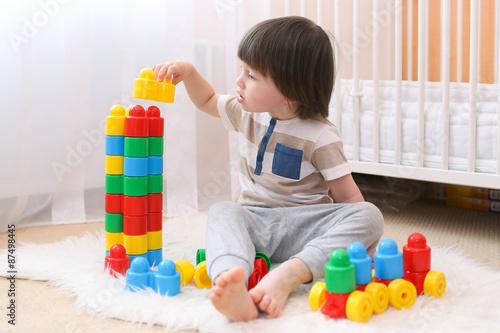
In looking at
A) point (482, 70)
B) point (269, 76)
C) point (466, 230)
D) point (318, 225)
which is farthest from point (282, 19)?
point (482, 70)

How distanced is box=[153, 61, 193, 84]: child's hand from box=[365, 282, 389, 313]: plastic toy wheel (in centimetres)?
53

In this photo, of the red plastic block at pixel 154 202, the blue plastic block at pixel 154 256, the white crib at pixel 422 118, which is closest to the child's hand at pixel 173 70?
the red plastic block at pixel 154 202

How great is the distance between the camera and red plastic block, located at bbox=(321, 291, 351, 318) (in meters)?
0.76

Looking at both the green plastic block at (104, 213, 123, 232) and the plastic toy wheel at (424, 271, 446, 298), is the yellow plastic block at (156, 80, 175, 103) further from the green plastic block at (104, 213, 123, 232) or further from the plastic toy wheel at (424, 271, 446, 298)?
the plastic toy wheel at (424, 271, 446, 298)

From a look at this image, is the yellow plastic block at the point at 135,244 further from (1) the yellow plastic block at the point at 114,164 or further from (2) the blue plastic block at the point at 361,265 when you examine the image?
(2) the blue plastic block at the point at 361,265

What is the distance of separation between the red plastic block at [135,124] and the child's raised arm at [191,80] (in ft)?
0.33

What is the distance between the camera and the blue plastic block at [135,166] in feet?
3.14

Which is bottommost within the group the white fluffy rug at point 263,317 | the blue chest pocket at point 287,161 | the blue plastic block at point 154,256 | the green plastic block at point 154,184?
the white fluffy rug at point 263,317

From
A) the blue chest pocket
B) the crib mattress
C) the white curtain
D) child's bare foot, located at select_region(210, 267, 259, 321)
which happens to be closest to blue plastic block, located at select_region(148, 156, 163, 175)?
the blue chest pocket

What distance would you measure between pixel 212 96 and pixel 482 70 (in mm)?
1283

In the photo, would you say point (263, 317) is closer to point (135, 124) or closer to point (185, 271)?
point (185, 271)

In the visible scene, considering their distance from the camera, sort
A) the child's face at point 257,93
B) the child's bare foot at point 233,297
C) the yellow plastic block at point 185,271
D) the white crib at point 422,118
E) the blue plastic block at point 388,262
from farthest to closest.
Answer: the white crib at point 422,118 < the child's face at point 257,93 < the yellow plastic block at point 185,271 < the blue plastic block at point 388,262 < the child's bare foot at point 233,297

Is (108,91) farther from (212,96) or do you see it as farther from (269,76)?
(269,76)

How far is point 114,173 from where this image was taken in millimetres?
989
